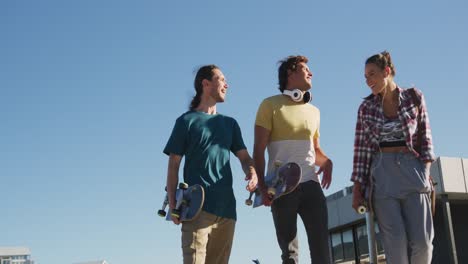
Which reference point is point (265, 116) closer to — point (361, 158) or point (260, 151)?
point (260, 151)

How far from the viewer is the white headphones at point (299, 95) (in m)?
5.13

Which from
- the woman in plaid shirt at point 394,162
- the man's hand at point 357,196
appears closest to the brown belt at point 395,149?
the woman in plaid shirt at point 394,162

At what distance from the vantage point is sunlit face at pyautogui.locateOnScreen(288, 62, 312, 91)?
5.24 meters

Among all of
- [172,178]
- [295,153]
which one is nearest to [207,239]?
[172,178]

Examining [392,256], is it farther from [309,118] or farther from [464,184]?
[464,184]

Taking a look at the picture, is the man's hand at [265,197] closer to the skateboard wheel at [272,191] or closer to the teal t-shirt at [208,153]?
the skateboard wheel at [272,191]

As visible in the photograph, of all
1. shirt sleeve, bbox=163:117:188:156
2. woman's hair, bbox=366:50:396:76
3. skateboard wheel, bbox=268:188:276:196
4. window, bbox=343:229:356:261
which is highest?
window, bbox=343:229:356:261

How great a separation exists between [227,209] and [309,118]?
114 cm

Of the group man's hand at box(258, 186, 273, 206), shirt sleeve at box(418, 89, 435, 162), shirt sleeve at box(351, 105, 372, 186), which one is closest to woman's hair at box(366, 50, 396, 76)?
shirt sleeve at box(418, 89, 435, 162)

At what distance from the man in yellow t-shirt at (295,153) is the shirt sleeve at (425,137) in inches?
32.8

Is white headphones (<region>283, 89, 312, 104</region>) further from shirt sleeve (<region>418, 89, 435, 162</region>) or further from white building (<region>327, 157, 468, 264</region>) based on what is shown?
white building (<region>327, 157, 468, 264</region>)

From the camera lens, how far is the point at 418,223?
4.27 meters

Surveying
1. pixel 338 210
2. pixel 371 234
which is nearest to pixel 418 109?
pixel 371 234

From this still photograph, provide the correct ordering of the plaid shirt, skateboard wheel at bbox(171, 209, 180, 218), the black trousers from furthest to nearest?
the black trousers → the plaid shirt → skateboard wheel at bbox(171, 209, 180, 218)
